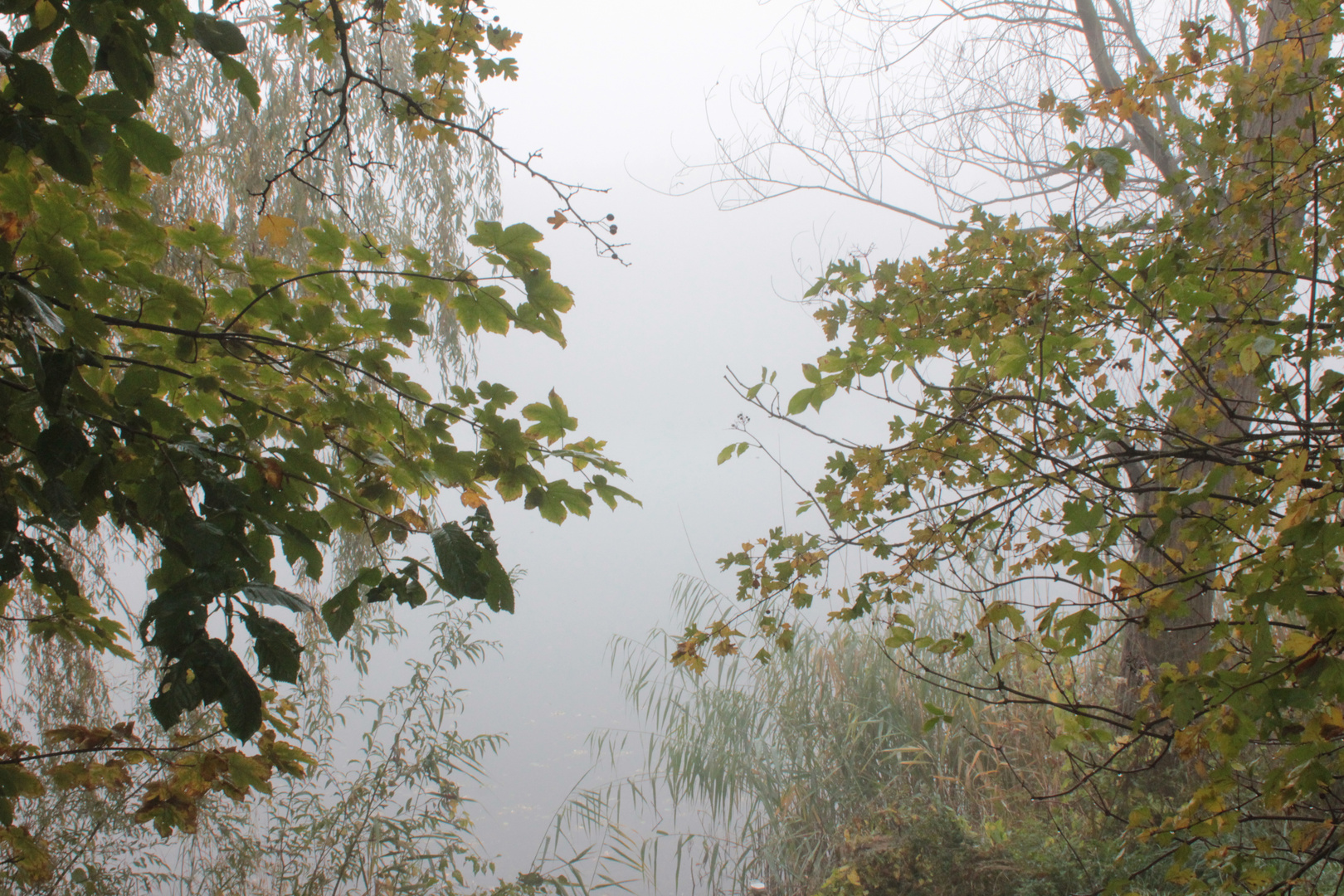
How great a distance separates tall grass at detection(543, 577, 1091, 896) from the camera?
2.39m

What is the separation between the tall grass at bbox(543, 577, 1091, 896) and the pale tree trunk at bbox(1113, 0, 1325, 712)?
585mm

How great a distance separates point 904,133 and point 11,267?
286 centimetres

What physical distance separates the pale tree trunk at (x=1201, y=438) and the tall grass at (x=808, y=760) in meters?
0.59

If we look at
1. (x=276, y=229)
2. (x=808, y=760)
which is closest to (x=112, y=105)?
(x=276, y=229)

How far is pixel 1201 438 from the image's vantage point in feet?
3.41

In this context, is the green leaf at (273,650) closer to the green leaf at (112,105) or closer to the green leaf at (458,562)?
the green leaf at (458,562)

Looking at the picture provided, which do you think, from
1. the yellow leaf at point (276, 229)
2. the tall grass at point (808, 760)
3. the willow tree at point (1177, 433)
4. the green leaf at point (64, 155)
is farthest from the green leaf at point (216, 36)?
the tall grass at point (808, 760)

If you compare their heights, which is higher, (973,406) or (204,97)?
(204,97)

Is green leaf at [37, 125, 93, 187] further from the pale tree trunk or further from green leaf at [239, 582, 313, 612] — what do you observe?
the pale tree trunk

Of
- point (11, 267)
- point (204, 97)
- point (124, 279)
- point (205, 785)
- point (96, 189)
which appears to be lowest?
point (205, 785)

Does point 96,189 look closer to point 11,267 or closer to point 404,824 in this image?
point 11,267

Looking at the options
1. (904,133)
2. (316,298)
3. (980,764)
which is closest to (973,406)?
(316,298)

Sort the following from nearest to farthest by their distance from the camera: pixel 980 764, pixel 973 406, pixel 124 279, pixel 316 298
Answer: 1. pixel 124 279
2. pixel 316 298
3. pixel 973 406
4. pixel 980 764

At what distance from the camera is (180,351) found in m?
0.78
